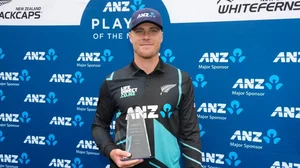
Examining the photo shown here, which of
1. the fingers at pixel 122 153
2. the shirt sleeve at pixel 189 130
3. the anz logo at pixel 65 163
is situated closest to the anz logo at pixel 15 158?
the anz logo at pixel 65 163

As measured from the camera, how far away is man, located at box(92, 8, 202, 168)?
1.51m

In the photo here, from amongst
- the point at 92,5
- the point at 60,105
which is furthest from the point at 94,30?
the point at 60,105

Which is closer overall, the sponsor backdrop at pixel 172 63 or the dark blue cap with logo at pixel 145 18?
the dark blue cap with logo at pixel 145 18

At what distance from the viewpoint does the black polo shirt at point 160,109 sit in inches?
59.7

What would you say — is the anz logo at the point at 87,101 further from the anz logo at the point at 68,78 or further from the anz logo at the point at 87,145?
the anz logo at the point at 87,145

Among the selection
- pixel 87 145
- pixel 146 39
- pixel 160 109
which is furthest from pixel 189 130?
pixel 87 145

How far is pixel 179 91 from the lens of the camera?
154 cm

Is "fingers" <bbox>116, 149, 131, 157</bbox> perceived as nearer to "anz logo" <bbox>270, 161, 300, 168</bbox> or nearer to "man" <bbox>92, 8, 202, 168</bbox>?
"man" <bbox>92, 8, 202, 168</bbox>

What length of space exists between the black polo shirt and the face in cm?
9

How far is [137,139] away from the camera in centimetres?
143

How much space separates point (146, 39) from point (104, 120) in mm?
460

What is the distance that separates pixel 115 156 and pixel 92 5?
129 centimetres

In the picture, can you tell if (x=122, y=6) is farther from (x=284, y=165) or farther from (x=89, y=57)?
(x=284, y=165)

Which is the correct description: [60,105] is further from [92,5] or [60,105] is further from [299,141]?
[299,141]
